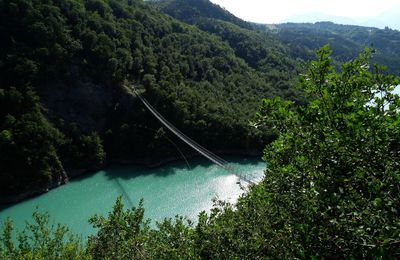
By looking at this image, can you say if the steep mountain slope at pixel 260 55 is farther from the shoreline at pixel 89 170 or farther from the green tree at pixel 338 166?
the green tree at pixel 338 166

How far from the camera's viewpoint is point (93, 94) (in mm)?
30984

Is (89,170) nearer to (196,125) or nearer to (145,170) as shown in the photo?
(145,170)

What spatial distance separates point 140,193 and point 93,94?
35.9ft

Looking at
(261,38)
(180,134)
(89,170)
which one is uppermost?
(261,38)

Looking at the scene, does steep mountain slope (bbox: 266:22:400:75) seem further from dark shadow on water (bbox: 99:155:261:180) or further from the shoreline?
dark shadow on water (bbox: 99:155:261:180)

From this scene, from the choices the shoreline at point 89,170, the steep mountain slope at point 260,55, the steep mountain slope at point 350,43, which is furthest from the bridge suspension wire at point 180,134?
the steep mountain slope at point 350,43

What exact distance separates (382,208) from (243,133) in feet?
101

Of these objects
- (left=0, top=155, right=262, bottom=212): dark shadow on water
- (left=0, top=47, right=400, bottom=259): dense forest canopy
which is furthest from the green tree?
(left=0, top=155, right=262, bottom=212): dark shadow on water

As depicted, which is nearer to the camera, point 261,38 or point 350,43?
point 261,38

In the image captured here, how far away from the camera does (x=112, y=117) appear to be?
31.8 m

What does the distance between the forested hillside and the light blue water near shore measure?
1.32 m

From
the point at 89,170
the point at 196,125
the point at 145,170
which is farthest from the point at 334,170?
the point at 196,125

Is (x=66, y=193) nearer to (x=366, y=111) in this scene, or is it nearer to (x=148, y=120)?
(x=148, y=120)

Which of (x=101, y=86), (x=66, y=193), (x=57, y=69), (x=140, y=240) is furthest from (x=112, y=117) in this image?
(x=140, y=240)
